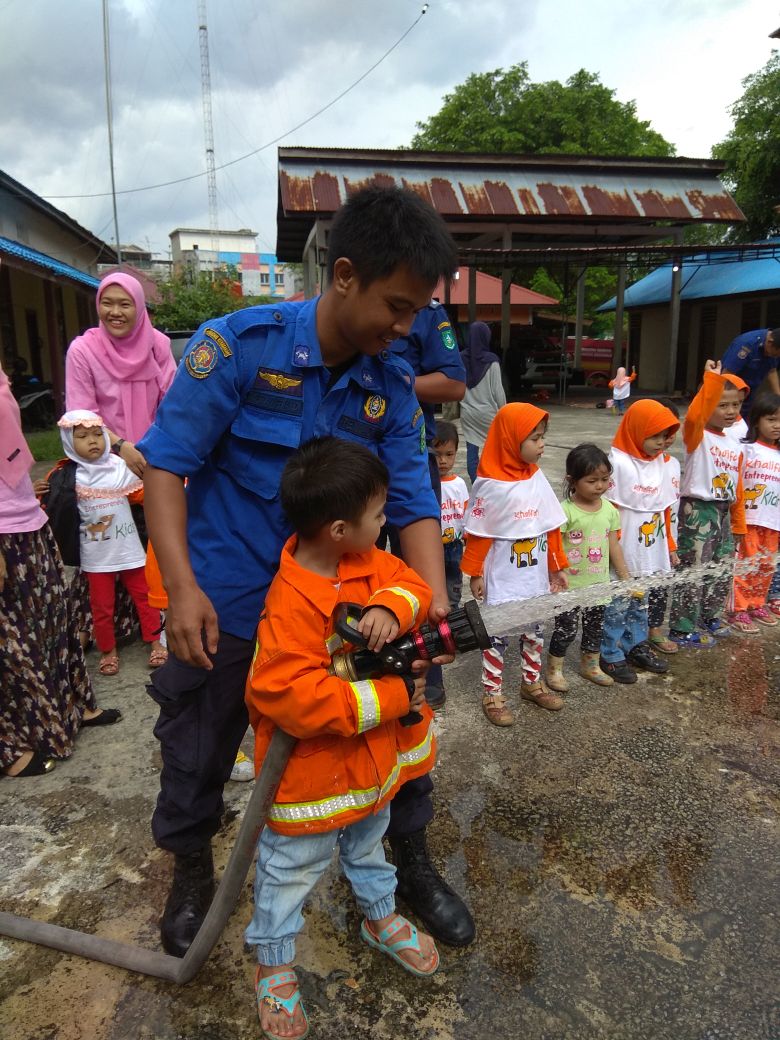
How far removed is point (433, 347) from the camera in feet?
8.96

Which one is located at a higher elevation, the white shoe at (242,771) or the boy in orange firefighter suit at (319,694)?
the boy in orange firefighter suit at (319,694)

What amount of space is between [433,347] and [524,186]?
12.5 m

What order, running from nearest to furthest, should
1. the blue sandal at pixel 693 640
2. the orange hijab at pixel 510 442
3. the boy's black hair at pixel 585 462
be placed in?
the orange hijab at pixel 510 442 < the boy's black hair at pixel 585 462 < the blue sandal at pixel 693 640

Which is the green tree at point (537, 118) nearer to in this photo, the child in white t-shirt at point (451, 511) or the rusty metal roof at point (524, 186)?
the rusty metal roof at point (524, 186)

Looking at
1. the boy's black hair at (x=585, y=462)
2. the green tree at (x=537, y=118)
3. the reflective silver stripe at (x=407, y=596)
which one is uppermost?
the green tree at (x=537, y=118)

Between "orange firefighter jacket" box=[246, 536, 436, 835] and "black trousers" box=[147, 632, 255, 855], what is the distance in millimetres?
133

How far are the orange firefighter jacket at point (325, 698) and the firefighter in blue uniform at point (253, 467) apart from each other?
16 cm

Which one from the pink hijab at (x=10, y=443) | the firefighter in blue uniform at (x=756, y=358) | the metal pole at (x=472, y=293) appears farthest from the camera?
the metal pole at (x=472, y=293)

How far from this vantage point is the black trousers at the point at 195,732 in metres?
1.78

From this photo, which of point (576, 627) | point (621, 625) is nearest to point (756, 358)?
point (621, 625)

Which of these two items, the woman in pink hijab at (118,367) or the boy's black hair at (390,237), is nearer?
the boy's black hair at (390,237)

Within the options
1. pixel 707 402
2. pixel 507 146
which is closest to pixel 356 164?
pixel 707 402

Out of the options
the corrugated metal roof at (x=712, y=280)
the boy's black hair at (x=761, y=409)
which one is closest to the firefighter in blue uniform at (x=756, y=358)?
the boy's black hair at (x=761, y=409)

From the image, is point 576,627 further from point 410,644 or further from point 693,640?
point 410,644
